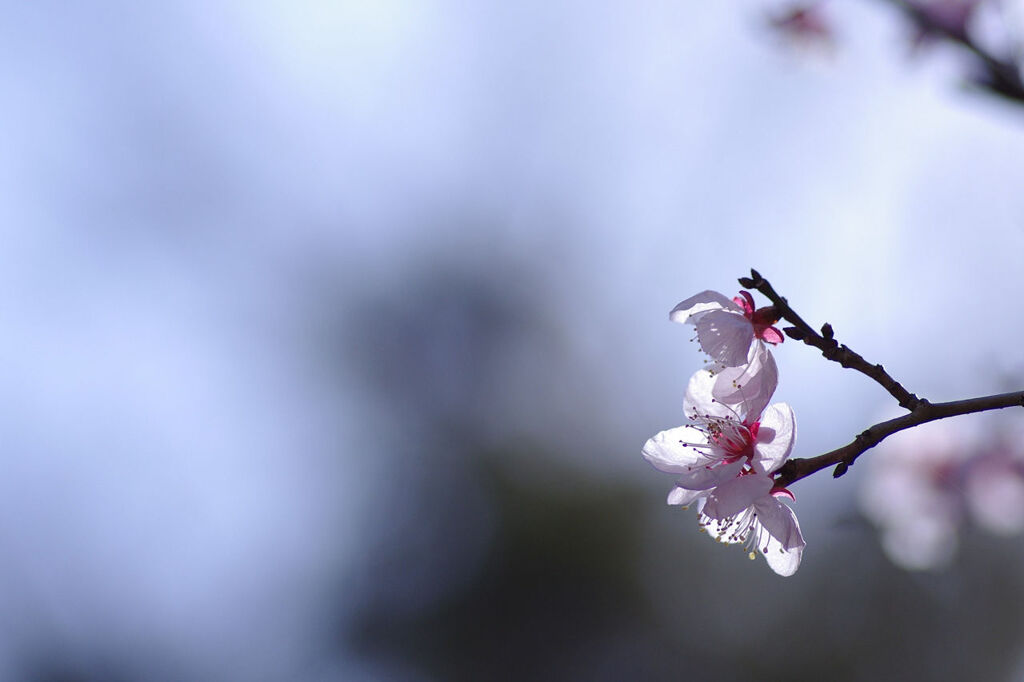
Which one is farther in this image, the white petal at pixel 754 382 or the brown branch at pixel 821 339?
the white petal at pixel 754 382

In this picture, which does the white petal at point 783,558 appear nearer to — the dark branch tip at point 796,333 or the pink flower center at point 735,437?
the pink flower center at point 735,437

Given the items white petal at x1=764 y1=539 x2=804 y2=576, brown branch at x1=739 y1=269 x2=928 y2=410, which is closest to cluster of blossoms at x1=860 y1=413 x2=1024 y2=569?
white petal at x1=764 y1=539 x2=804 y2=576

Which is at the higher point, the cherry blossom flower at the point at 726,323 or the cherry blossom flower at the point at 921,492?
the cherry blossom flower at the point at 921,492

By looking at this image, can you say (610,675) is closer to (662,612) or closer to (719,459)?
(662,612)

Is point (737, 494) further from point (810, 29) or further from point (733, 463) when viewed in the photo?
point (810, 29)

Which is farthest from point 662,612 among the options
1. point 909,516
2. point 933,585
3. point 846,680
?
point 909,516

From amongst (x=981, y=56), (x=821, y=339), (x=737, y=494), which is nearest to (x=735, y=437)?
(x=737, y=494)

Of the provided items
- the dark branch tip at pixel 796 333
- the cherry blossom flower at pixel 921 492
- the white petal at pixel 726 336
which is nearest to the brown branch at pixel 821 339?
the dark branch tip at pixel 796 333
